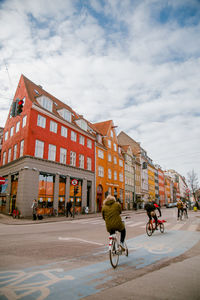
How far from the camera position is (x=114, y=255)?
5410 millimetres

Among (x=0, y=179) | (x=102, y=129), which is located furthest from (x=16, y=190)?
(x=102, y=129)

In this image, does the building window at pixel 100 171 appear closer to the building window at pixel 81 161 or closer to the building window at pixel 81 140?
the building window at pixel 81 161

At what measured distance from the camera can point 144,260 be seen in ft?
19.9

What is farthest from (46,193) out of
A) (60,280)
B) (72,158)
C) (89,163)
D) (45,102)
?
(60,280)

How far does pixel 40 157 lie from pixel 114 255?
20.2 m

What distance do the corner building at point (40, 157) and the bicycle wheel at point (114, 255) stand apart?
57.0 feet

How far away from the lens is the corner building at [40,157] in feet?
75.4

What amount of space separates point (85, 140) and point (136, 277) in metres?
29.9

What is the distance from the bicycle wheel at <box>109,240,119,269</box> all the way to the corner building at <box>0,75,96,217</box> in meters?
17.4

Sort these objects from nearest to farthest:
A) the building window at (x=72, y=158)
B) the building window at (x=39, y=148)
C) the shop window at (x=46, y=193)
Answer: the shop window at (x=46, y=193) < the building window at (x=39, y=148) < the building window at (x=72, y=158)

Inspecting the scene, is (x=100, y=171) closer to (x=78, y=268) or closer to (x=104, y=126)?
(x=104, y=126)

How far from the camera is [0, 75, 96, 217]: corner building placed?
23.0 m

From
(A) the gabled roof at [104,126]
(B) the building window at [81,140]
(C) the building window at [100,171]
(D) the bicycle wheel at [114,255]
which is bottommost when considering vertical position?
(D) the bicycle wheel at [114,255]

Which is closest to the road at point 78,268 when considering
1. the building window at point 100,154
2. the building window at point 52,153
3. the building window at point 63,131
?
the building window at point 52,153
